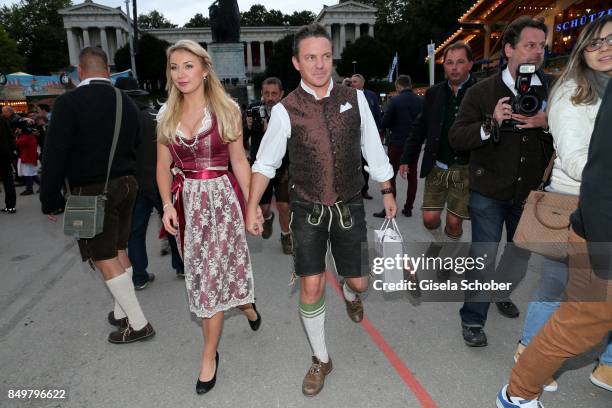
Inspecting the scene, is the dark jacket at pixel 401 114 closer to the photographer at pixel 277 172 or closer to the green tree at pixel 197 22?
the photographer at pixel 277 172

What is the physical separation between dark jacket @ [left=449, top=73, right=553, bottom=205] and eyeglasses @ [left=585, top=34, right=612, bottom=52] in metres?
0.86

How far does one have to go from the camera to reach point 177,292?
4.50 meters

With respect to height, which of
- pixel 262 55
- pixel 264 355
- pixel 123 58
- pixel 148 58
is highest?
pixel 262 55

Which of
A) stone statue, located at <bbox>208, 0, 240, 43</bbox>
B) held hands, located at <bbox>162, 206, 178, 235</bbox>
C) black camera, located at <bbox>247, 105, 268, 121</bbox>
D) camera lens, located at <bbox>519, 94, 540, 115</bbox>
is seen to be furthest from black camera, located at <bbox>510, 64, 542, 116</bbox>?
stone statue, located at <bbox>208, 0, 240, 43</bbox>

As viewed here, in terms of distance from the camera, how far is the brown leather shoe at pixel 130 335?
348 centimetres

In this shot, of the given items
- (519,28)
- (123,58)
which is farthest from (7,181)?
(123,58)

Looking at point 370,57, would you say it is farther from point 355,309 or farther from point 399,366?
point 399,366

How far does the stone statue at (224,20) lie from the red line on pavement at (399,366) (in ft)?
55.1

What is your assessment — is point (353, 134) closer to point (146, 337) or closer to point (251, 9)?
point (146, 337)

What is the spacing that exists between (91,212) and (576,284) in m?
3.05

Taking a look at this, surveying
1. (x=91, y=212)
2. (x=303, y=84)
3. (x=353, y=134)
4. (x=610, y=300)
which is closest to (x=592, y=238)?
(x=610, y=300)

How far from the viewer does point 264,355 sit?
3250 mm

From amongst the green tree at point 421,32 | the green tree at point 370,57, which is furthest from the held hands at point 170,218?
the green tree at point 370,57

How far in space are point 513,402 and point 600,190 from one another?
4.40 feet
